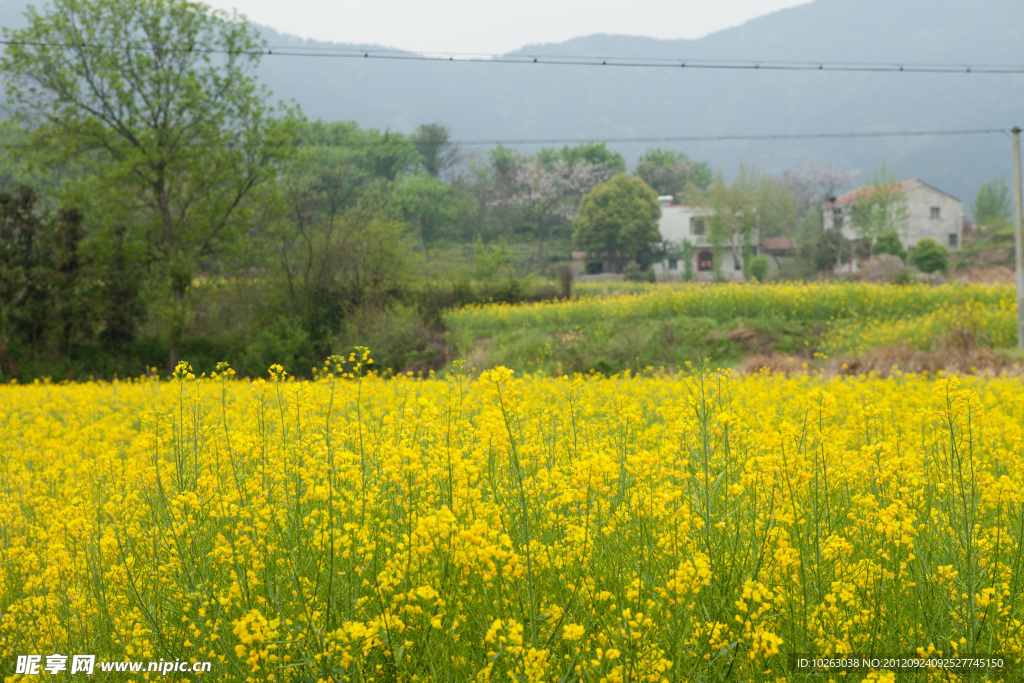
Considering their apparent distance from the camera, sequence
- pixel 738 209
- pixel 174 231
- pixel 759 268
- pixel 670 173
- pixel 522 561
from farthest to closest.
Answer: pixel 670 173, pixel 738 209, pixel 759 268, pixel 174 231, pixel 522 561

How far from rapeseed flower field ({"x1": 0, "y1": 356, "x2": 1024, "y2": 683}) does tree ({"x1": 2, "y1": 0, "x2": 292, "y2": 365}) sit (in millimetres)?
17474

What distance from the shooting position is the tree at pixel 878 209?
152ft

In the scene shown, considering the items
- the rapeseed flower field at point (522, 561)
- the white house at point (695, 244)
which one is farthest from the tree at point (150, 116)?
the white house at point (695, 244)

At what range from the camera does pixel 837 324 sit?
15844 millimetres

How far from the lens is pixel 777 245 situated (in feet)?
186

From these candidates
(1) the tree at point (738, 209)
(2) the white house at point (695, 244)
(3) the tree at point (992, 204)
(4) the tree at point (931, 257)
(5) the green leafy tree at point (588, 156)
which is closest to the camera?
(4) the tree at point (931, 257)

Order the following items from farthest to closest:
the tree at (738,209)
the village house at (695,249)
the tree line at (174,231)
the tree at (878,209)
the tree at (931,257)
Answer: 1. the village house at (695,249)
2. the tree at (738,209)
3. the tree at (878,209)
4. the tree at (931,257)
5. the tree line at (174,231)

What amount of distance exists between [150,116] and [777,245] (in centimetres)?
4861

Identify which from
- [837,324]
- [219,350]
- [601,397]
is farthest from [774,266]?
[601,397]

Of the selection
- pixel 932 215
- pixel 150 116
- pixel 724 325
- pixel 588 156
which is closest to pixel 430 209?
pixel 588 156

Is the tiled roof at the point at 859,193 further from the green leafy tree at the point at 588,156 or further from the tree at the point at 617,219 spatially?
the green leafy tree at the point at 588,156

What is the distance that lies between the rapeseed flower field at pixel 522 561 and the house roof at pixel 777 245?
5667 cm

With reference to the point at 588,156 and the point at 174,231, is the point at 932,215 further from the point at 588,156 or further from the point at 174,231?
the point at 174,231

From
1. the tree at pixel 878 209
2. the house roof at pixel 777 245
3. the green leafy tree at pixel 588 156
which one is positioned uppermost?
the green leafy tree at pixel 588 156
